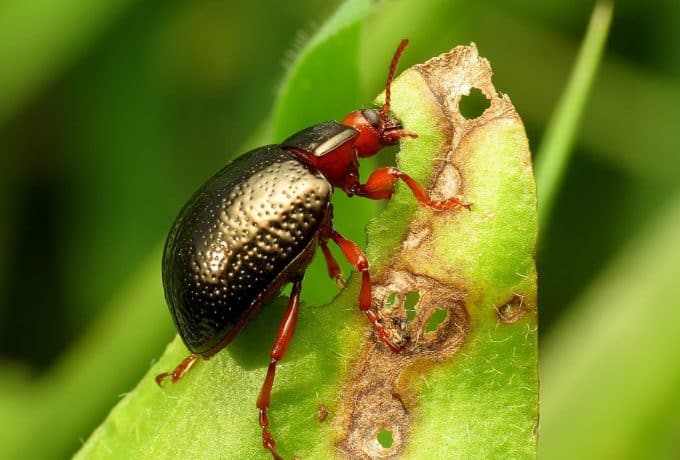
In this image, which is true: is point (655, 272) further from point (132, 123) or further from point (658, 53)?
point (132, 123)

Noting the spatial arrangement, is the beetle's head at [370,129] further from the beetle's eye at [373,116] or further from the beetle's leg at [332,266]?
the beetle's leg at [332,266]

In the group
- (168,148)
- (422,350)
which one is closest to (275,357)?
(422,350)

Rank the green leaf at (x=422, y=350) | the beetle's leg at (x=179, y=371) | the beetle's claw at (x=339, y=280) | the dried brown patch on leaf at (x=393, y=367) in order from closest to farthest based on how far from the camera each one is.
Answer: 1. the green leaf at (x=422, y=350)
2. the dried brown patch on leaf at (x=393, y=367)
3. the beetle's leg at (x=179, y=371)
4. the beetle's claw at (x=339, y=280)

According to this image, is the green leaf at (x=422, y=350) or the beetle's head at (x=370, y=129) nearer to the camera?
the green leaf at (x=422, y=350)

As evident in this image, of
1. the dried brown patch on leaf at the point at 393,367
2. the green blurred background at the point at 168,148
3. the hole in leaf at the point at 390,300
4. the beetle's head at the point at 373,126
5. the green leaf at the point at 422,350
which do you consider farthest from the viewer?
the green blurred background at the point at 168,148

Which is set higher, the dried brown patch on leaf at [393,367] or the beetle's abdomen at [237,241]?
the beetle's abdomen at [237,241]

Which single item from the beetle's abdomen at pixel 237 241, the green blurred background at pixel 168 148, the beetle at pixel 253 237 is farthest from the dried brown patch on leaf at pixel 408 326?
the green blurred background at pixel 168 148
